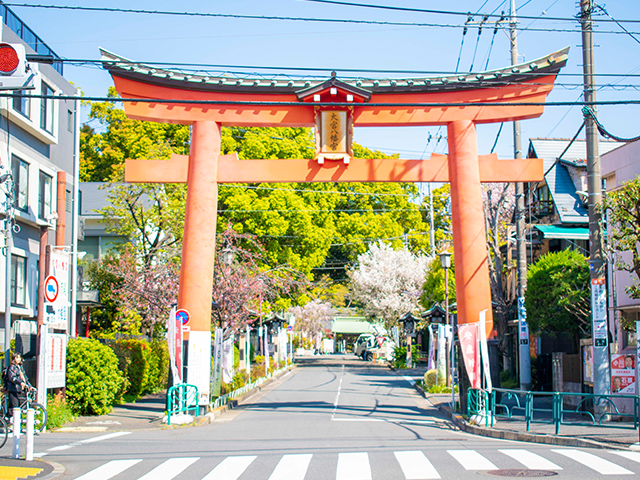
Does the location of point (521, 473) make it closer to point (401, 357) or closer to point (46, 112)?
point (46, 112)

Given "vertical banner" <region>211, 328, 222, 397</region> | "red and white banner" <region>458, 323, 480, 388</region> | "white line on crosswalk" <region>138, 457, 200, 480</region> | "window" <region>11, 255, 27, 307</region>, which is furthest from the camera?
"window" <region>11, 255, 27, 307</region>

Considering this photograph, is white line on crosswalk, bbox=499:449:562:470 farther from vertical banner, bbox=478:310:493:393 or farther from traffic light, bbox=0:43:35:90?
traffic light, bbox=0:43:35:90

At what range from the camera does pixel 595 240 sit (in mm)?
17344

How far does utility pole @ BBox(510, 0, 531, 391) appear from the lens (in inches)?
897

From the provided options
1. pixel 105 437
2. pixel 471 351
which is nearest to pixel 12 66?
pixel 105 437

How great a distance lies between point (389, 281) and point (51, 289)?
37.5 metres

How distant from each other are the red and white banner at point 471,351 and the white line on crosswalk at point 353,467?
648 cm

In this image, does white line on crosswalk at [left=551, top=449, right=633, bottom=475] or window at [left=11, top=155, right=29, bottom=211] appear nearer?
white line on crosswalk at [left=551, top=449, right=633, bottom=475]

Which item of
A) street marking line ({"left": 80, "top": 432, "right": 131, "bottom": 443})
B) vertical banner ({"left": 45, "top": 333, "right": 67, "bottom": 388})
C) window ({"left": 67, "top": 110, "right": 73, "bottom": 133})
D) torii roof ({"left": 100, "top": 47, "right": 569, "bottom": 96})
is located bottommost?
street marking line ({"left": 80, "top": 432, "right": 131, "bottom": 443})

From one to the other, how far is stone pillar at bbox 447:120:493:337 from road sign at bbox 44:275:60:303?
10613 millimetres

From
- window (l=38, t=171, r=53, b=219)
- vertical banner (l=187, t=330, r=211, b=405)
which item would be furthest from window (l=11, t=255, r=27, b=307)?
vertical banner (l=187, t=330, r=211, b=405)

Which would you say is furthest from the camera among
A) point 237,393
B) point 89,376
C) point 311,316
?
point 311,316

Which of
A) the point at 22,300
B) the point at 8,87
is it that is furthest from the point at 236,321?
the point at 8,87

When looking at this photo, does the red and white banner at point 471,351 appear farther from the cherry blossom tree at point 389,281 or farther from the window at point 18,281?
the cherry blossom tree at point 389,281
